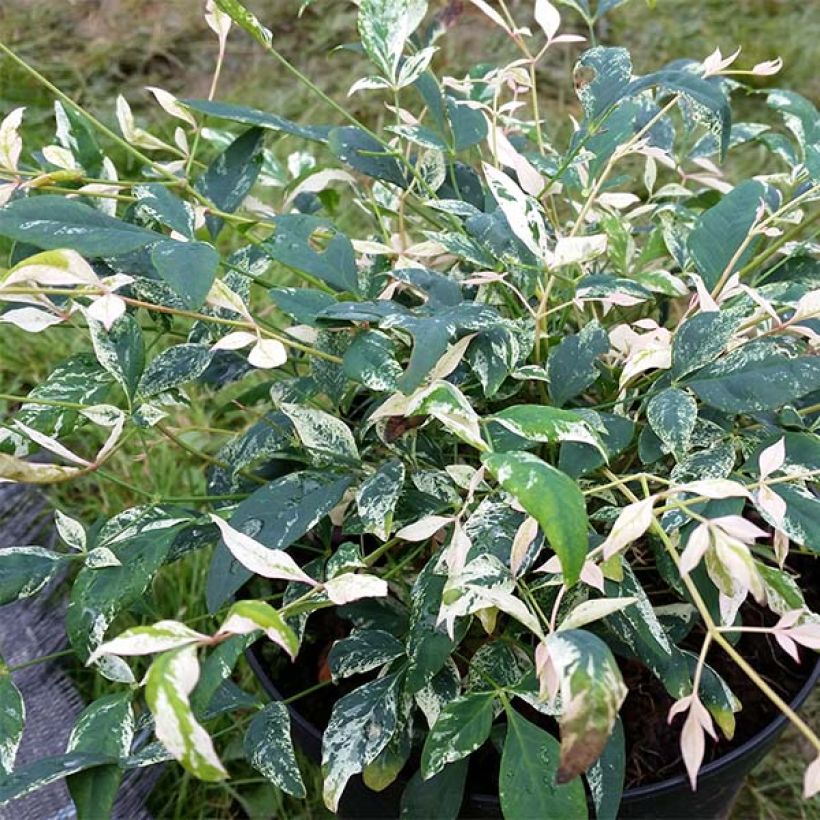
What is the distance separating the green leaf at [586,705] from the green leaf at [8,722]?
1.22 ft

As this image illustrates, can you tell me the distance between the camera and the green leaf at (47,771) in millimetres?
577

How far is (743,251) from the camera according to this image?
81cm

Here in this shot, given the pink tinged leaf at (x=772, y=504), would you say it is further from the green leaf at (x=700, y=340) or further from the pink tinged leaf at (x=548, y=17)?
the pink tinged leaf at (x=548, y=17)

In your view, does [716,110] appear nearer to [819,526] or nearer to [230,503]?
[819,526]

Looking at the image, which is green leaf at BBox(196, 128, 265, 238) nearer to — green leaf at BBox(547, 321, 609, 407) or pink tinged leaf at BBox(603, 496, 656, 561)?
green leaf at BBox(547, 321, 609, 407)

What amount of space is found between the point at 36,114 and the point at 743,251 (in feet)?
5.19

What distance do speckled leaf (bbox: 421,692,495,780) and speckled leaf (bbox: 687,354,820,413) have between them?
0.24m

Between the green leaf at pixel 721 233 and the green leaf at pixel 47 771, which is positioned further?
the green leaf at pixel 721 233

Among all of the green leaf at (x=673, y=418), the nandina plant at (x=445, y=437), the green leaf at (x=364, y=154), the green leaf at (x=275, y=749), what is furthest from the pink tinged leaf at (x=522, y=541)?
the green leaf at (x=364, y=154)

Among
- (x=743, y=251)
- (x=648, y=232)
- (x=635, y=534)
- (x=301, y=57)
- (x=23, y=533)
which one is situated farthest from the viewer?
(x=301, y=57)

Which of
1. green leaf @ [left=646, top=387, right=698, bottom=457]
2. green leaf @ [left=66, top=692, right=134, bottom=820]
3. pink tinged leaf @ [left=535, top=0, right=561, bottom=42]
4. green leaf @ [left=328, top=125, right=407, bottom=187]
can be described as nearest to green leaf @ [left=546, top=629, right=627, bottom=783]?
green leaf @ [left=646, top=387, right=698, bottom=457]

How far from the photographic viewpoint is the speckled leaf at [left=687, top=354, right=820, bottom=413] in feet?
2.03

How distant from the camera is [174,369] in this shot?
2.35ft

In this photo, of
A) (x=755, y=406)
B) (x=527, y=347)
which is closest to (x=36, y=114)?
(x=527, y=347)
